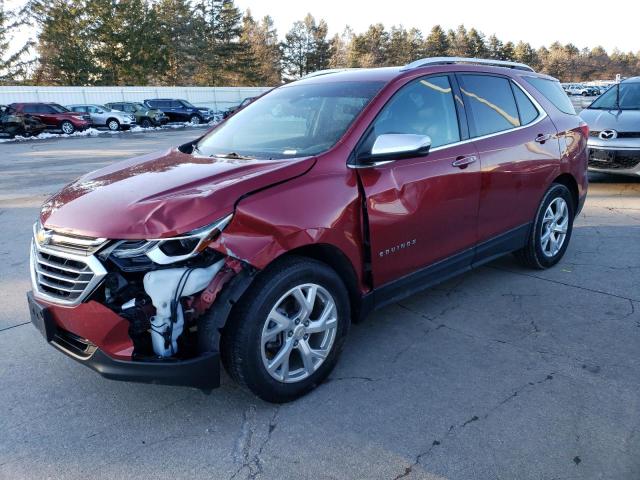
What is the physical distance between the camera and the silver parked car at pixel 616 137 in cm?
830

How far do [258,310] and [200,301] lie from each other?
11.5 inches

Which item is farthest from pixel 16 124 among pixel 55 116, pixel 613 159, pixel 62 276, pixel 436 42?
pixel 436 42

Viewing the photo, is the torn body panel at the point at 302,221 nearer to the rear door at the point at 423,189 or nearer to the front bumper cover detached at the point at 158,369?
the rear door at the point at 423,189

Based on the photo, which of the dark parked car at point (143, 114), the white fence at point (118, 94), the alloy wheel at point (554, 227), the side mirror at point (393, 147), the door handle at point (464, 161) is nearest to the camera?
the side mirror at point (393, 147)

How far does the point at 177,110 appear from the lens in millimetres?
32875

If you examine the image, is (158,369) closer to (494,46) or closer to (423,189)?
(423,189)

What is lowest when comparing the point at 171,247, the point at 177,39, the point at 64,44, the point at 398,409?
the point at 398,409

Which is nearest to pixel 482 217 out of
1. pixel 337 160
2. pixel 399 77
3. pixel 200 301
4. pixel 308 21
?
pixel 399 77

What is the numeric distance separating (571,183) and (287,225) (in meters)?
3.60

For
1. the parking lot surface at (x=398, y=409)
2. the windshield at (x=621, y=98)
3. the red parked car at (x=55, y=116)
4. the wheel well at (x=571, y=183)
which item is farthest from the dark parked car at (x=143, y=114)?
the wheel well at (x=571, y=183)

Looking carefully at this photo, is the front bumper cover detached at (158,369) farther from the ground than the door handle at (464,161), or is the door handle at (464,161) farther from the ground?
the door handle at (464,161)

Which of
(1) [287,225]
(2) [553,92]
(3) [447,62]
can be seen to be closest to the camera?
(1) [287,225]

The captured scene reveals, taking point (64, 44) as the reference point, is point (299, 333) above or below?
below

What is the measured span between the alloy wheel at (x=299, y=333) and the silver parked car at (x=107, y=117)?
93.5ft
